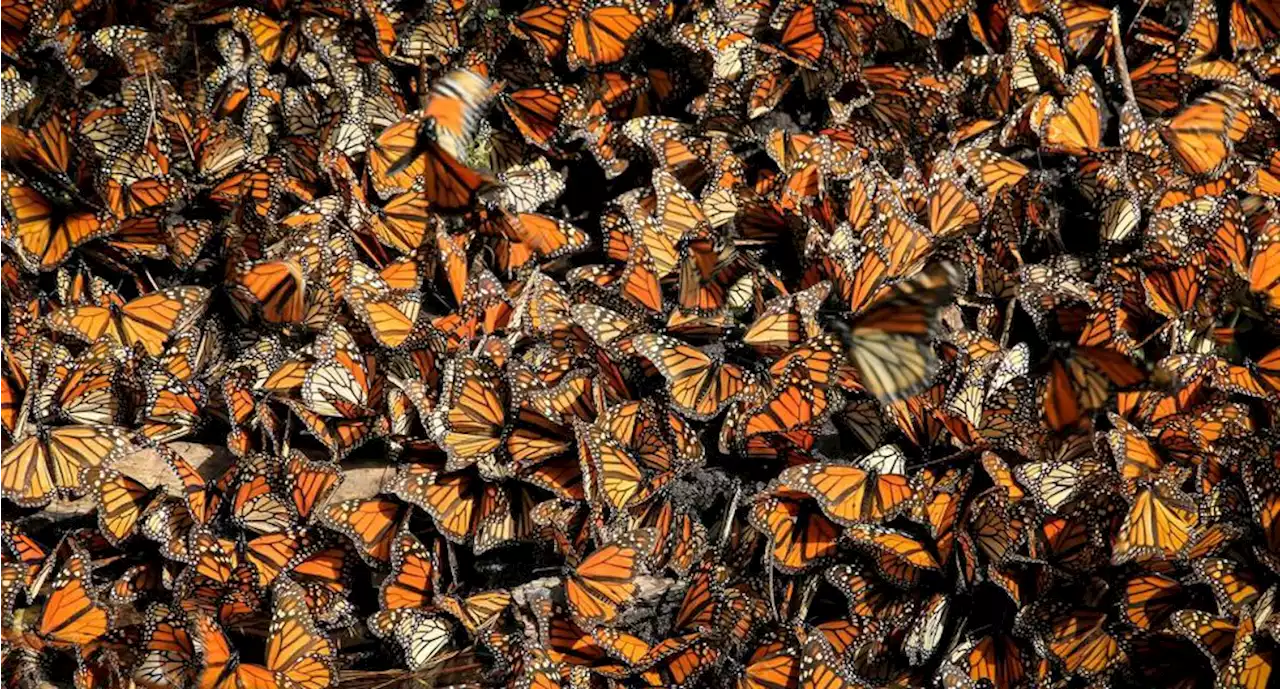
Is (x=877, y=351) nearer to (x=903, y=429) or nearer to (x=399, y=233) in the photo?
(x=903, y=429)

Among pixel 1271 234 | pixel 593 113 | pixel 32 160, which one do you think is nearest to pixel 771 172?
pixel 593 113

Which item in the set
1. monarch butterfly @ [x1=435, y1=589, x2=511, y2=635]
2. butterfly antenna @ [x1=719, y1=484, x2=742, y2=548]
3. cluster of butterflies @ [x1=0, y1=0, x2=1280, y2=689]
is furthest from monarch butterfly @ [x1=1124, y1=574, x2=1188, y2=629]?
monarch butterfly @ [x1=435, y1=589, x2=511, y2=635]

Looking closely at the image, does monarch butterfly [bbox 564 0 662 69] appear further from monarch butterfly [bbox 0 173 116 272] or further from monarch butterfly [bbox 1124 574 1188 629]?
monarch butterfly [bbox 1124 574 1188 629]

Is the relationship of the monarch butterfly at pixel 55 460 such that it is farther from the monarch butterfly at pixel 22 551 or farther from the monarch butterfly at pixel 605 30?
the monarch butterfly at pixel 605 30

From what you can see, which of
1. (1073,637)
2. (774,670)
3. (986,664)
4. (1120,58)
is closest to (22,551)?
(774,670)

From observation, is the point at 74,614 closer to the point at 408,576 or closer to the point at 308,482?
the point at 308,482

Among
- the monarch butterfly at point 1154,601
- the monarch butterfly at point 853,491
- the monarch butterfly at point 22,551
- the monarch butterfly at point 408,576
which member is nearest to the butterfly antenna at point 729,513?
the monarch butterfly at point 853,491
